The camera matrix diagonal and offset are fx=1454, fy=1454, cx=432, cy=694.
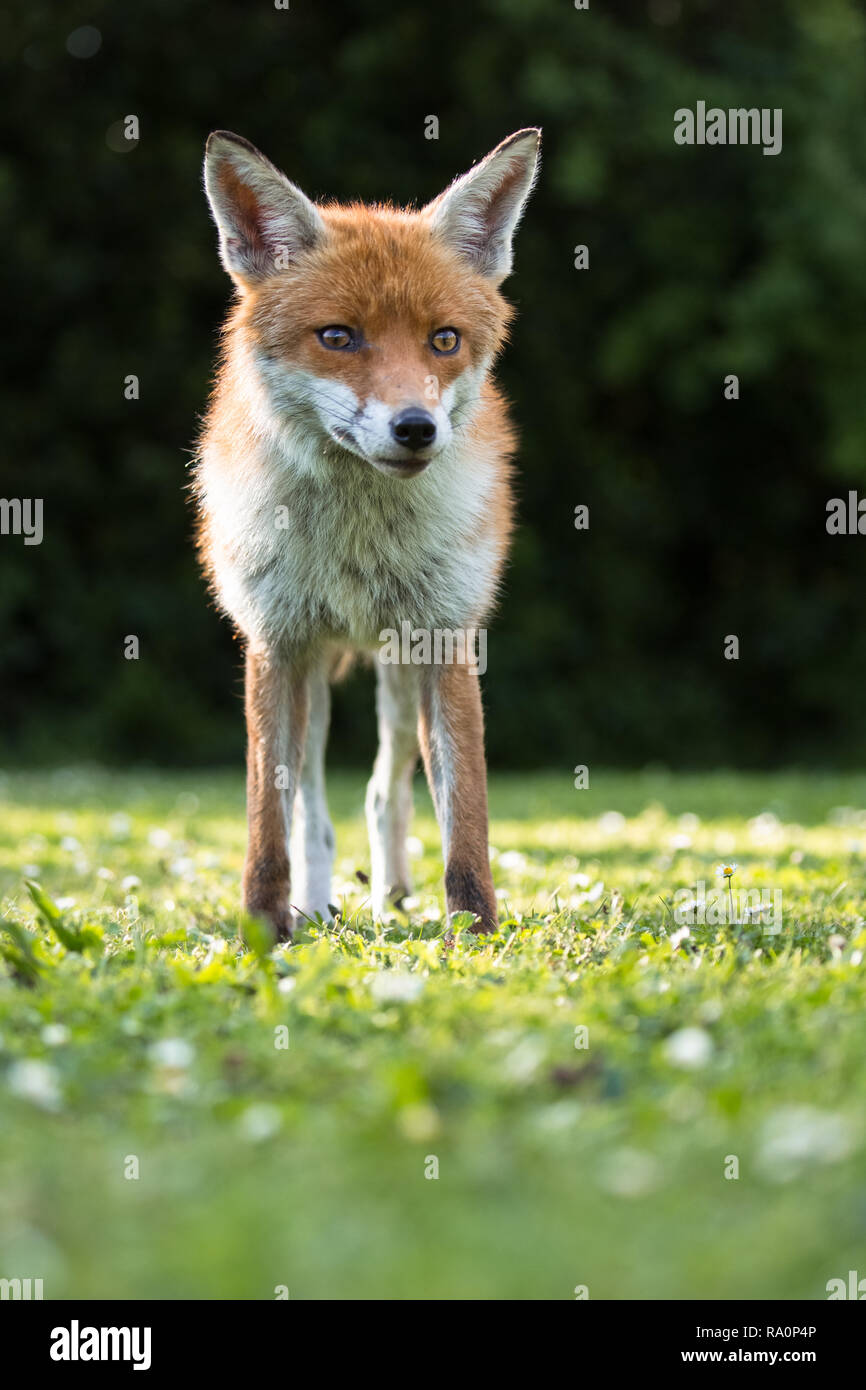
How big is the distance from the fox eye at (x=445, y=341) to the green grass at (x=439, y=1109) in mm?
1685

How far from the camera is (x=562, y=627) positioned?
1620 centimetres

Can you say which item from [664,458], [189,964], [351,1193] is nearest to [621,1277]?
[351,1193]

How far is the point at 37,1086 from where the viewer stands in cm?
246

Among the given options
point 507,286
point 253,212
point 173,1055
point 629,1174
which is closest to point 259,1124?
point 173,1055

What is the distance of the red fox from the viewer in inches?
165

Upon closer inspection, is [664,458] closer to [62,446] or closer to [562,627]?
[562,627]

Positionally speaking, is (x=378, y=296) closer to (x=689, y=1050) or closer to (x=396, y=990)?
(x=396, y=990)

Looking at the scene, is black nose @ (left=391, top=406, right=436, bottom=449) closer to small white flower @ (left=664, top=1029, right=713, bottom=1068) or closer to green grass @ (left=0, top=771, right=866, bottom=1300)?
green grass @ (left=0, top=771, right=866, bottom=1300)

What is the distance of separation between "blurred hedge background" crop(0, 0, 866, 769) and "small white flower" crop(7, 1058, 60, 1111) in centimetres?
1284

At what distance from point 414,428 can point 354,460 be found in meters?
0.50

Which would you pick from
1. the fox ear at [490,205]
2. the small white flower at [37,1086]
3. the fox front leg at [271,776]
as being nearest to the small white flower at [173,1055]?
the small white flower at [37,1086]

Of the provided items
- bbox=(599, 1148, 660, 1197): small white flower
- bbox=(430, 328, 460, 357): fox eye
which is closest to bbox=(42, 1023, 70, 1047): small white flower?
bbox=(599, 1148, 660, 1197): small white flower

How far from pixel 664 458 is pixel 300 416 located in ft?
44.1

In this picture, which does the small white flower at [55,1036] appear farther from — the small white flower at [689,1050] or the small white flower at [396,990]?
the small white flower at [689,1050]
